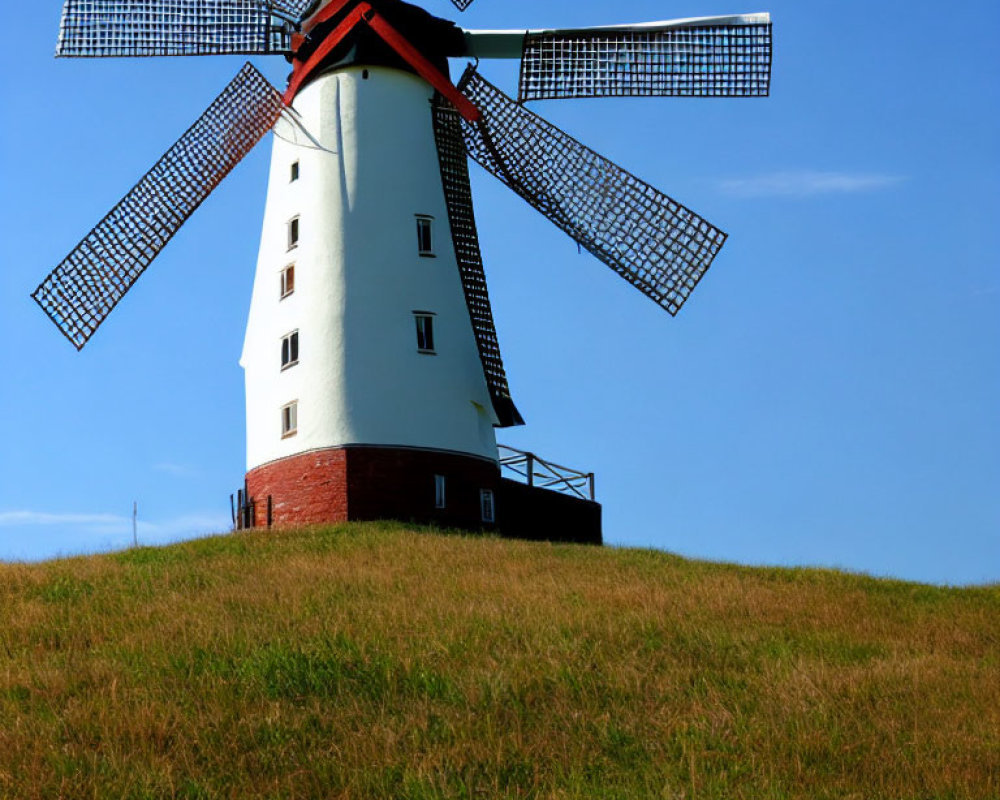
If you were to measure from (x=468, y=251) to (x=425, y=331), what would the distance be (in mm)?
2271

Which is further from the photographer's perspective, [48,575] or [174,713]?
[48,575]

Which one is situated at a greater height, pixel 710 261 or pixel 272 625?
pixel 710 261

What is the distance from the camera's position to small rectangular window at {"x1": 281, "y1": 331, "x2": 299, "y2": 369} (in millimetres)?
25906

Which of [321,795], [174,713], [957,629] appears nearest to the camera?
[321,795]

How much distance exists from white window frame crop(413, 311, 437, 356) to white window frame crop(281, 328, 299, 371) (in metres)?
2.42

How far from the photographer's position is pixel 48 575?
64.7 feet

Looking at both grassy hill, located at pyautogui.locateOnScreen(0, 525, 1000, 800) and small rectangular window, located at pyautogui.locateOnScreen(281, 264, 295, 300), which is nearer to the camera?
grassy hill, located at pyautogui.locateOnScreen(0, 525, 1000, 800)

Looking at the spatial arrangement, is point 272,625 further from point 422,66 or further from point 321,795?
point 422,66

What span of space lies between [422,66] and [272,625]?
1509cm

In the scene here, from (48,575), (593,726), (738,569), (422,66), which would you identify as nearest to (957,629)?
(738,569)

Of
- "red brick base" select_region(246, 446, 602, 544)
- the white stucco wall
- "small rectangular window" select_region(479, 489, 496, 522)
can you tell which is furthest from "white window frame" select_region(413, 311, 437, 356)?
"small rectangular window" select_region(479, 489, 496, 522)

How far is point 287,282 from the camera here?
2659cm

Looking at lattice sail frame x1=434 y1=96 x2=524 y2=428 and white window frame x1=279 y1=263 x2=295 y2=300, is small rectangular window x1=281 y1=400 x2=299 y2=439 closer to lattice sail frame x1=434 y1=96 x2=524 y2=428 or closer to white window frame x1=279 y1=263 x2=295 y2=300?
white window frame x1=279 y1=263 x2=295 y2=300

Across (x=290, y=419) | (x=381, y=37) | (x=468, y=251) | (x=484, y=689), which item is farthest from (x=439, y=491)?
(x=484, y=689)
